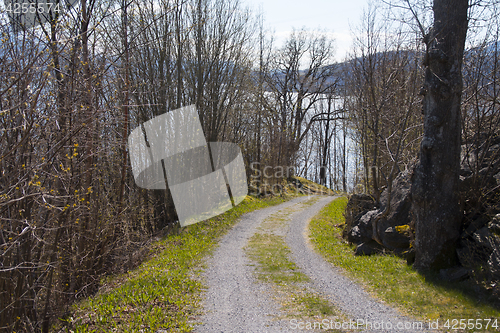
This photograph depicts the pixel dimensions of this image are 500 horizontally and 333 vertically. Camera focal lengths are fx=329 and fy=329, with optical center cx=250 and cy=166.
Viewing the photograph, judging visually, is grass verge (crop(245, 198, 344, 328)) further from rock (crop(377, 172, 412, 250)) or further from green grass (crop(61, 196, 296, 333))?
rock (crop(377, 172, 412, 250))

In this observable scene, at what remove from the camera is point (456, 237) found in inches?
264

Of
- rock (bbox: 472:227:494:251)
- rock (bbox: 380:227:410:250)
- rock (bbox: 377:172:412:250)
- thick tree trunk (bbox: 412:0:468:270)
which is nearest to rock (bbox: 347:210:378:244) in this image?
rock (bbox: 377:172:412:250)

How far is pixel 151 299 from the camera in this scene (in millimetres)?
5945

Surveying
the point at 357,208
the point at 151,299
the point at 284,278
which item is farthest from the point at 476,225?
the point at 151,299

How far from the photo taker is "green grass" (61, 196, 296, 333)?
5.12 m

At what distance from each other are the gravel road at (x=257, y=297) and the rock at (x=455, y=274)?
1598mm

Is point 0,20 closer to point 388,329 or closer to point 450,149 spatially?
point 388,329

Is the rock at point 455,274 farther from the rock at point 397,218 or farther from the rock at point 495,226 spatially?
the rock at point 397,218

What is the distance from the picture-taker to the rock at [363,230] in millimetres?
9570

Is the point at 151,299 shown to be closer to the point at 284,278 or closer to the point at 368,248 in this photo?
the point at 284,278

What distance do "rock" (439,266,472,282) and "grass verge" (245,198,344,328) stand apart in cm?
245

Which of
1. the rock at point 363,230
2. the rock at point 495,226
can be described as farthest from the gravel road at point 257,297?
the rock at point 495,226

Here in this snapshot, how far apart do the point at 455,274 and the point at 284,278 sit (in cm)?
334

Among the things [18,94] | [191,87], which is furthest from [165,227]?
[18,94]
